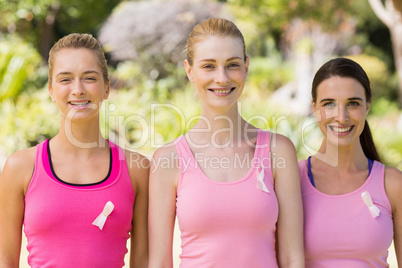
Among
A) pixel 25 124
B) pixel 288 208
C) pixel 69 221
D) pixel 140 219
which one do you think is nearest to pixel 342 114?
pixel 288 208

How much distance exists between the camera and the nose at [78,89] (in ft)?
8.07

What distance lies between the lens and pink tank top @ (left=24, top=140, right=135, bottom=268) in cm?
239

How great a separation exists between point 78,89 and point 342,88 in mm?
1372

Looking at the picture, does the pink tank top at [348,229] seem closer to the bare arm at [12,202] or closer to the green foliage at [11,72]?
the bare arm at [12,202]

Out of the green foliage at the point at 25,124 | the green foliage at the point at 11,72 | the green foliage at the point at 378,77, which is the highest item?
the green foliage at the point at 378,77

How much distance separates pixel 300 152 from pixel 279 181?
576cm

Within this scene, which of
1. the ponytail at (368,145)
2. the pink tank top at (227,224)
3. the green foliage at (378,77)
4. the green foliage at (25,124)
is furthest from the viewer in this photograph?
the green foliage at (378,77)

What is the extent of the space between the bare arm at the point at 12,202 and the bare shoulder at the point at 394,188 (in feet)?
6.02

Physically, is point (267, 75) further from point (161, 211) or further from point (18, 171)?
point (18, 171)

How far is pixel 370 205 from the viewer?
257 centimetres

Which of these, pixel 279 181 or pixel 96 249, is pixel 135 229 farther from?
pixel 279 181

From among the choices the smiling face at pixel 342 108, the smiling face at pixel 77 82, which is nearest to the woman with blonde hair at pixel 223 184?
the smiling face at pixel 342 108

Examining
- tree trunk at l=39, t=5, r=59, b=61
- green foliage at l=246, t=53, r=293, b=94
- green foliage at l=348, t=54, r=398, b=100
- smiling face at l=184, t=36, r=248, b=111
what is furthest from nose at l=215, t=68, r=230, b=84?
green foliage at l=348, t=54, r=398, b=100

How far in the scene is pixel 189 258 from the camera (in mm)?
2426
